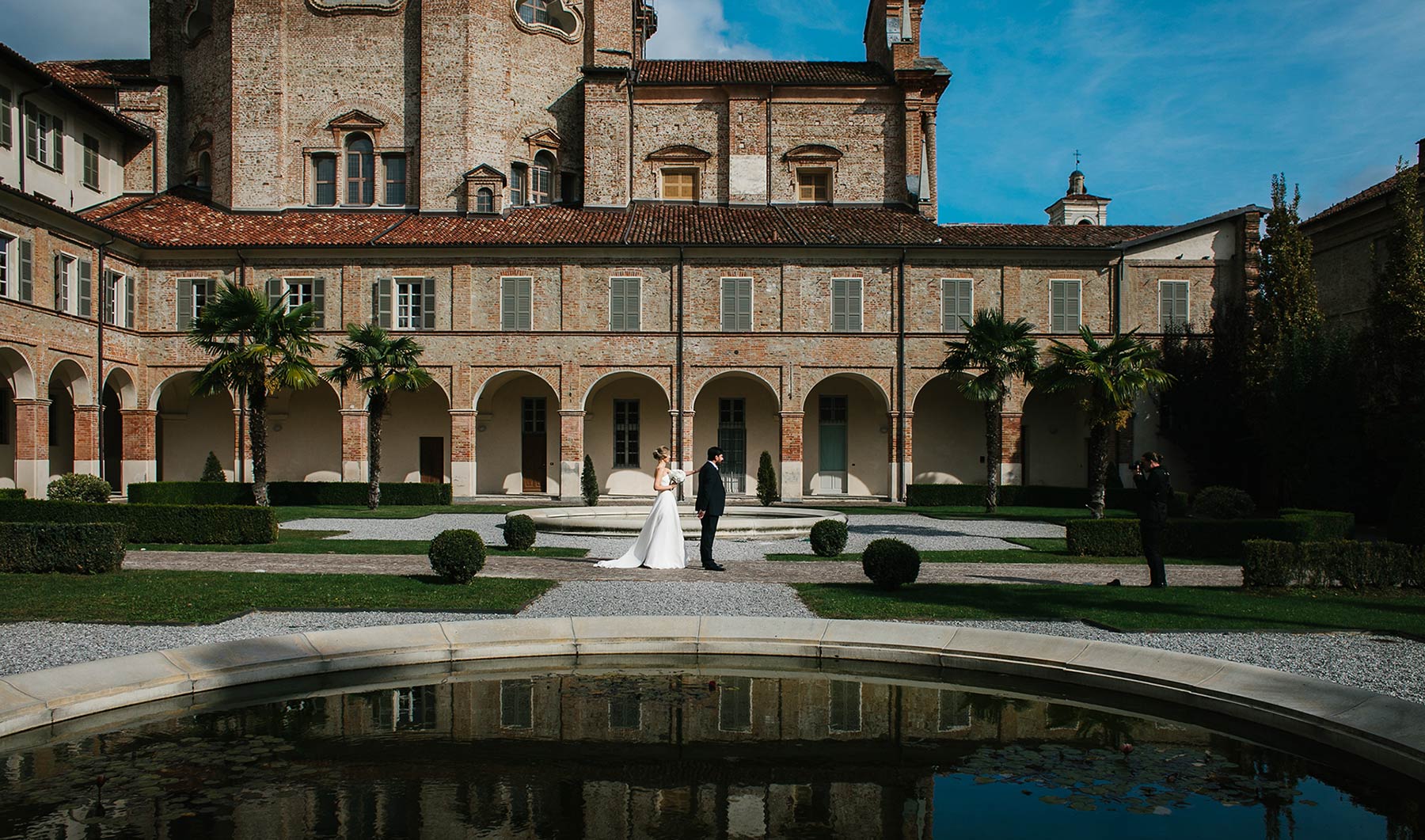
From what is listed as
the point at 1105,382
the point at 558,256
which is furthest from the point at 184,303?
the point at 1105,382

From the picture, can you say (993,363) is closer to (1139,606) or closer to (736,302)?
(736,302)

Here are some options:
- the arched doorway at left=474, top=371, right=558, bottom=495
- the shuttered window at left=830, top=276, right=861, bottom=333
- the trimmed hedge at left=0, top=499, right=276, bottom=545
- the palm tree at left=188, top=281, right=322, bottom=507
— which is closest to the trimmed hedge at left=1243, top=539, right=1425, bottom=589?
the trimmed hedge at left=0, top=499, right=276, bottom=545

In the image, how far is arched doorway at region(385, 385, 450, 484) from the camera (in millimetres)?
34562

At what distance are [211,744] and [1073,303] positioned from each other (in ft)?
105

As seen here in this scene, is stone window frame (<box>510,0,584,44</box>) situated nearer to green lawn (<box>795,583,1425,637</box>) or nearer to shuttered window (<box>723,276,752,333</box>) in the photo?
shuttered window (<box>723,276,752,333</box>)

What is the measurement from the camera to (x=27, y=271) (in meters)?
26.5

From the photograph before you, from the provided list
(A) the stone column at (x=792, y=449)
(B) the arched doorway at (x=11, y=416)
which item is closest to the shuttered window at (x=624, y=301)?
(A) the stone column at (x=792, y=449)

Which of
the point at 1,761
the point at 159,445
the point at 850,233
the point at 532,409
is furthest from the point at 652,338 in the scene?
the point at 1,761

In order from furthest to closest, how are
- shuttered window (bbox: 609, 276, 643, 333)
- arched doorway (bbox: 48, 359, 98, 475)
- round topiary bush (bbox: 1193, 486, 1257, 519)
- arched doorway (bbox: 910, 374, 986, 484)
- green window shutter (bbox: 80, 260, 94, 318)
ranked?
arched doorway (bbox: 910, 374, 986, 484) → shuttered window (bbox: 609, 276, 643, 333) → arched doorway (bbox: 48, 359, 98, 475) → green window shutter (bbox: 80, 260, 94, 318) → round topiary bush (bbox: 1193, 486, 1257, 519)

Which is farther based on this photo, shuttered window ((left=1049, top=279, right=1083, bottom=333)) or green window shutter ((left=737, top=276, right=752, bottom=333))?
shuttered window ((left=1049, top=279, right=1083, bottom=333))

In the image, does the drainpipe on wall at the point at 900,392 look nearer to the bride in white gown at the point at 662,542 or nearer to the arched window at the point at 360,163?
the bride in white gown at the point at 662,542

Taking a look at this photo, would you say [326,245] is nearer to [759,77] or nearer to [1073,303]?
[759,77]

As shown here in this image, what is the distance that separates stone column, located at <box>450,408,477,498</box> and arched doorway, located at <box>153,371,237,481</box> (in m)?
8.66

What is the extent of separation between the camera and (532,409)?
35.2 m
